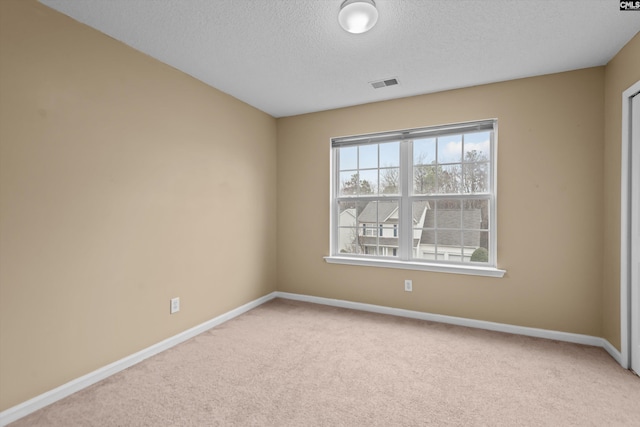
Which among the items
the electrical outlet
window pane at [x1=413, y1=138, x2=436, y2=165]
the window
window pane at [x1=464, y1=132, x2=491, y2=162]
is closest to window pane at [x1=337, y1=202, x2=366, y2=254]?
the window

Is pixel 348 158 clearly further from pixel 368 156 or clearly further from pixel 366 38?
pixel 366 38

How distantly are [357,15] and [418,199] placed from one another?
218 cm

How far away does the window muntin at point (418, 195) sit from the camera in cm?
327

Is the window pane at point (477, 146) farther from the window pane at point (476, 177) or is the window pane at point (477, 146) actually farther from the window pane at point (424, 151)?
the window pane at point (424, 151)

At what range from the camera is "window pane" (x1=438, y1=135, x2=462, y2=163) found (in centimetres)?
336

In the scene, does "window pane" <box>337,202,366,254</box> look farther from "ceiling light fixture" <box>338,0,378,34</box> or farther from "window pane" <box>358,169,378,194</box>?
"ceiling light fixture" <box>338,0,378,34</box>

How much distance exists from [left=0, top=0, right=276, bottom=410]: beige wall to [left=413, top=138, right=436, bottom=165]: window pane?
2.20 metres

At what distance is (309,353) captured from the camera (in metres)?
2.62

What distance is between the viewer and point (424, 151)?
3531mm

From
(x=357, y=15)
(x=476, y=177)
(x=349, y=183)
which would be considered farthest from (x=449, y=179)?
(x=357, y=15)

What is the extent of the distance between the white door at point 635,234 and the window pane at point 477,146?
1.11 metres

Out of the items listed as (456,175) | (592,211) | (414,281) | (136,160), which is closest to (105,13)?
(136,160)


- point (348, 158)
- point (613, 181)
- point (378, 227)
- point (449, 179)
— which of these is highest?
point (348, 158)

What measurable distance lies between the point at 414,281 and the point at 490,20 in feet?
8.31
